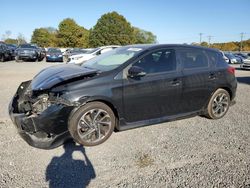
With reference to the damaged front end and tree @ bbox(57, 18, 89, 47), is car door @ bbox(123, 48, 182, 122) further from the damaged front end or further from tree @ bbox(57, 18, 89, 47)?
tree @ bbox(57, 18, 89, 47)

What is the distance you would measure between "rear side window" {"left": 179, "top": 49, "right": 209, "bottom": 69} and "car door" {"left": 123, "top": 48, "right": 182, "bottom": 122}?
0.25 metres

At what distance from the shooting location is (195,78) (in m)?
5.11

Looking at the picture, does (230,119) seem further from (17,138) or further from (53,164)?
(17,138)

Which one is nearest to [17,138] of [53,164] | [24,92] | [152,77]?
[24,92]

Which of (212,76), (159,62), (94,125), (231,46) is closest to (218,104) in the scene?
(212,76)

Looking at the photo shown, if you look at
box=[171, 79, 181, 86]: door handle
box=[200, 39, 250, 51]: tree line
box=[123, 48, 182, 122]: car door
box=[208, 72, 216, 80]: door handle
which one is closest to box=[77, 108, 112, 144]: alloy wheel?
box=[123, 48, 182, 122]: car door

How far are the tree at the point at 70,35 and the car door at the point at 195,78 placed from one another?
6344cm

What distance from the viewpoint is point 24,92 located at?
458 centimetres

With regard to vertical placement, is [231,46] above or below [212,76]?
above

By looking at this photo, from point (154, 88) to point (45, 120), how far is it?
199 centimetres

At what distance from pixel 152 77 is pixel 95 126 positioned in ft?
4.51

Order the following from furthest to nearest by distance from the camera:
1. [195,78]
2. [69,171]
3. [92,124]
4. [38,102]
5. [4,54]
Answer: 1. [4,54]
2. [195,78]
3. [92,124]
4. [38,102]
5. [69,171]

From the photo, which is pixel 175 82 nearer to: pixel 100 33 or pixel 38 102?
pixel 38 102

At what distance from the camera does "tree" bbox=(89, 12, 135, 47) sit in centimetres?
6188
